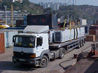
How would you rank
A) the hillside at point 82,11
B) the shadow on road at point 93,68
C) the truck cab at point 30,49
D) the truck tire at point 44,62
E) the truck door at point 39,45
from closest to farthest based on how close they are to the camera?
1. the shadow on road at point 93,68
2. the truck cab at point 30,49
3. the truck door at point 39,45
4. the truck tire at point 44,62
5. the hillside at point 82,11

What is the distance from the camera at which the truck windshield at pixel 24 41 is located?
43.5 feet

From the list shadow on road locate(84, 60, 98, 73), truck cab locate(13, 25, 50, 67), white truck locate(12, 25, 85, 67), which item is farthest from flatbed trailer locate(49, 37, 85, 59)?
shadow on road locate(84, 60, 98, 73)

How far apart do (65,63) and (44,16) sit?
5.59 metres

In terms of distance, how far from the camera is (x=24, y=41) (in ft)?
44.3

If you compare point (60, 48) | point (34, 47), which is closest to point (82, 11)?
point (60, 48)

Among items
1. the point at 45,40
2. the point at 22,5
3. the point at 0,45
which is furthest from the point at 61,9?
the point at 45,40

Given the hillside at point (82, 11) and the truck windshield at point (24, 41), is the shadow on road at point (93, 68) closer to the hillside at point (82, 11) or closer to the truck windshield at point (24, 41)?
the truck windshield at point (24, 41)

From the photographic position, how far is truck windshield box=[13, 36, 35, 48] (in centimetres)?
1327

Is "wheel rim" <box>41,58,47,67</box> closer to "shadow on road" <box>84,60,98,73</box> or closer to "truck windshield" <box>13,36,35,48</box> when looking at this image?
"truck windshield" <box>13,36,35,48</box>

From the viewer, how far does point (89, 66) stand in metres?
10.9

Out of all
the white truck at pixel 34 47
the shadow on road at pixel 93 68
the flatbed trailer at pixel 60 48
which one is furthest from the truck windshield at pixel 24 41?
the shadow on road at pixel 93 68

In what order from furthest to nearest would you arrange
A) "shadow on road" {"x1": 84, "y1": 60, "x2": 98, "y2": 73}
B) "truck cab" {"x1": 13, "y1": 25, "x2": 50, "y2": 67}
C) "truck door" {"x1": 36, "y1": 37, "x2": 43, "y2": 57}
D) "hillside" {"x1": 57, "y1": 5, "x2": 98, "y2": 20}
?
1. "hillside" {"x1": 57, "y1": 5, "x2": 98, "y2": 20}
2. "truck door" {"x1": 36, "y1": 37, "x2": 43, "y2": 57}
3. "truck cab" {"x1": 13, "y1": 25, "x2": 50, "y2": 67}
4. "shadow on road" {"x1": 84, "y1": 60, "x2": 98, "y2": 73}

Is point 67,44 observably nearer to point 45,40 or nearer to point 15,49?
point 45,40

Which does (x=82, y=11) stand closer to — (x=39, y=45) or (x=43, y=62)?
(x=43, y=62)
